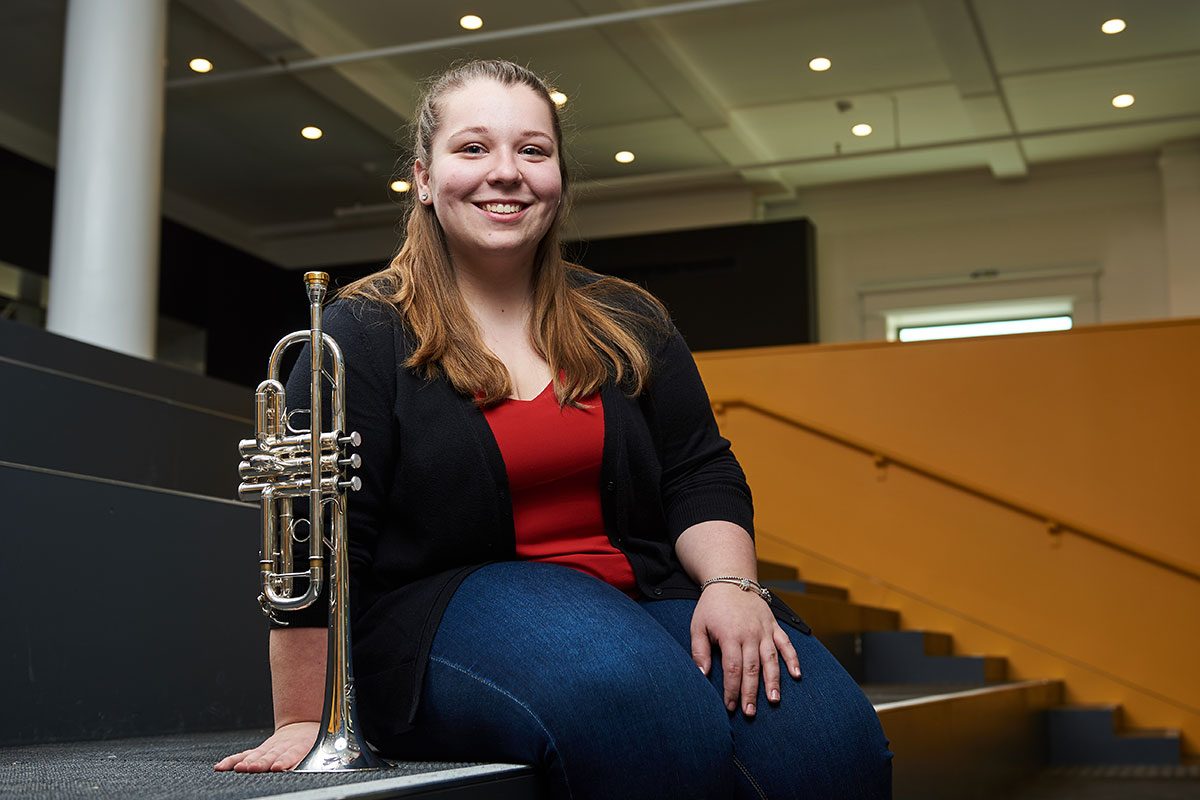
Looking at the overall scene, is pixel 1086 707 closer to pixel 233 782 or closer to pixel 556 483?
pixel 556 483

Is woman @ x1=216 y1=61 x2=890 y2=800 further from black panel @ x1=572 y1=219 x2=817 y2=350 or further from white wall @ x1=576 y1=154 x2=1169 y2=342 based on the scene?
white wall @ x1=576 y1=154 x2=1169 y2=342

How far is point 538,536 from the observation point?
4.54 ft

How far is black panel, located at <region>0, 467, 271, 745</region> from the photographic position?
1975 millimetres

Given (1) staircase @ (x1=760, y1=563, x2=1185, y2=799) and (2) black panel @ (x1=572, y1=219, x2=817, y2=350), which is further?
(2) black panel @ (x1=572, y1=219, x2=817, y2=350)

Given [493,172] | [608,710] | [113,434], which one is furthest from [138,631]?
[113,434]

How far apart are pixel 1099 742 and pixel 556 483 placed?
4.73 meters

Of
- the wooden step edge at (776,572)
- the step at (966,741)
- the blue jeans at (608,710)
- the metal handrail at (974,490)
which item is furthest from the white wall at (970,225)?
the blue jeans at (608,710)

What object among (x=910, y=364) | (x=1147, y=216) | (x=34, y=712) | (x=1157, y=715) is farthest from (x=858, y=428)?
(x=34, y=712)

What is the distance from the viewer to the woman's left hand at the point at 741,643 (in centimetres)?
129

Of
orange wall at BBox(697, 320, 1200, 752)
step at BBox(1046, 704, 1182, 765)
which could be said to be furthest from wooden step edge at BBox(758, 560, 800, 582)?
step at BBox(1046, 704, 1182, 765)

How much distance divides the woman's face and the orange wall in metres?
5.26

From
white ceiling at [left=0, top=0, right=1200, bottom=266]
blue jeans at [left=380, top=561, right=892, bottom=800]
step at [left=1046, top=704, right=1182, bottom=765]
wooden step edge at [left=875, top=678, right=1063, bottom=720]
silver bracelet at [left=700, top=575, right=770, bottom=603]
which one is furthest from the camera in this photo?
white ceiling at [left=0, top=0, right=1200, bottom=266]

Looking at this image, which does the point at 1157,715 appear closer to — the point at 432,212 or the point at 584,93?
the point at 584,93

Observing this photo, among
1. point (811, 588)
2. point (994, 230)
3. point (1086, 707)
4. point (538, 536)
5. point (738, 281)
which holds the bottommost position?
point (1086, 707)
